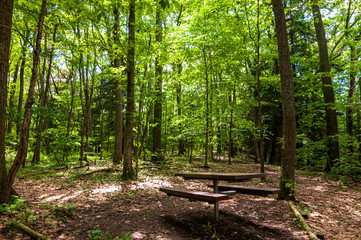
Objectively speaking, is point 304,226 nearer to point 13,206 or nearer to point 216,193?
point 216,193

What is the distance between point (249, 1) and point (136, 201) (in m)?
8.40

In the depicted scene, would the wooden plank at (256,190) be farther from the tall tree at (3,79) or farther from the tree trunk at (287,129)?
the tall tree at (3,79)

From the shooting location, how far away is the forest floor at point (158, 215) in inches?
130

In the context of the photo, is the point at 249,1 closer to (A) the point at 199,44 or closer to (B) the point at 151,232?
(A) the point at 199,44

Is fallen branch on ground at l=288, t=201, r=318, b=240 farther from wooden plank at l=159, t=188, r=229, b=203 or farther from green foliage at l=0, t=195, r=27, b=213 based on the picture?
green foliage at l=0, t=195, r=27, b=213

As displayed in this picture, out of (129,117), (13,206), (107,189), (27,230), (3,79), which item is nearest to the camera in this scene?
(27,230)

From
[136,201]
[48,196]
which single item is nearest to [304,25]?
[136,201]

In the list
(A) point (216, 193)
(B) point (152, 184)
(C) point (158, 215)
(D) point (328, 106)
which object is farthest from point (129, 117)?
(D) point (328, 106)

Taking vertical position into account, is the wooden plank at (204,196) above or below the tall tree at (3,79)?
below

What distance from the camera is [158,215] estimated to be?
411 centimetres

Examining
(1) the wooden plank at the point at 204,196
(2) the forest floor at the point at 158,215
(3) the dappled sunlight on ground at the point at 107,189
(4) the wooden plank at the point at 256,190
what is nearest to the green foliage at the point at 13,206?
(2) the forest floor at the point at 158,215

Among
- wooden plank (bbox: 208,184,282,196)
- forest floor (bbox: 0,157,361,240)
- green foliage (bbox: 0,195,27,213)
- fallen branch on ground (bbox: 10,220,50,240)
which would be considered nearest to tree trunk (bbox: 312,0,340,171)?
forest floor (bbox: 0,157,361,240)

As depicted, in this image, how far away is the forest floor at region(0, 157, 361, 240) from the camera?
130 inches

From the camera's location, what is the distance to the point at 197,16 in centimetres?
1032
